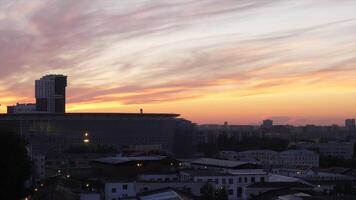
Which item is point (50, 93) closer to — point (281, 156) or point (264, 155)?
point (264, 155)

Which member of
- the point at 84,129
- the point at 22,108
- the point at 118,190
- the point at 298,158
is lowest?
the point at 298,158

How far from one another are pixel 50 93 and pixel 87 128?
88.0 feet

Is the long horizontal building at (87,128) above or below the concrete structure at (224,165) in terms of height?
above

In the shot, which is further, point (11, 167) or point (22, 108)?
point (22, 108)

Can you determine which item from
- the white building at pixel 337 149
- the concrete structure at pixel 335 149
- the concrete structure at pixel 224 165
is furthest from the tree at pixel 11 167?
the white building at pixel 337 149

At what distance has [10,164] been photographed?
68.5 feet

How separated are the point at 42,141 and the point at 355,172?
34991 millimetres

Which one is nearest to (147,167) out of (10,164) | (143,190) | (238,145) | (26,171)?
(143,190)

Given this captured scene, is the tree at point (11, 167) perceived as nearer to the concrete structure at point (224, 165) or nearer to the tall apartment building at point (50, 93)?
the concrete structure at point (224, 165)

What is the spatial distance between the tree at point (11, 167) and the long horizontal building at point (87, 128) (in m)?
38.4

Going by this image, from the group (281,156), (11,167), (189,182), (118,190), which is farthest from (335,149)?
(11,167)

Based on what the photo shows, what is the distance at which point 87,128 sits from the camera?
64188mm

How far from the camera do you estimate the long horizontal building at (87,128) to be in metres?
63.1

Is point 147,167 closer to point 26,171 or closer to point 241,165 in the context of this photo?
point 241,165
